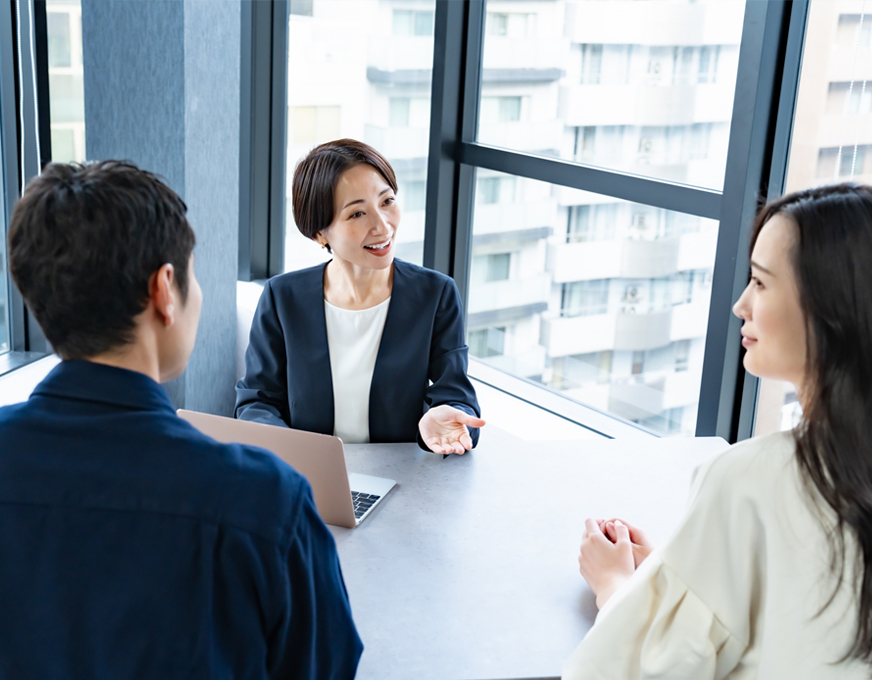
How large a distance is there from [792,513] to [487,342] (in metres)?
2.38

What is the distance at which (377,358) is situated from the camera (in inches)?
79.9

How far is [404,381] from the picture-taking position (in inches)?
80.2

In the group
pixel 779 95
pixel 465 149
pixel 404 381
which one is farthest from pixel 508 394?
pixel 779 95

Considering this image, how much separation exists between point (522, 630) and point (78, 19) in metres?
2.91

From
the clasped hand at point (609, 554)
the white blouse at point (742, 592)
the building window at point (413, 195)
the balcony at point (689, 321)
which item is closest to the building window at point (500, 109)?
the building window at point (413, 195)

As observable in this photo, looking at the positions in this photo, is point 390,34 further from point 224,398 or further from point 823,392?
point 823,392

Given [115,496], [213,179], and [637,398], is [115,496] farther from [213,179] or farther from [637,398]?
[213,179]

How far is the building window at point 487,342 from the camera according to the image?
3.27 metres

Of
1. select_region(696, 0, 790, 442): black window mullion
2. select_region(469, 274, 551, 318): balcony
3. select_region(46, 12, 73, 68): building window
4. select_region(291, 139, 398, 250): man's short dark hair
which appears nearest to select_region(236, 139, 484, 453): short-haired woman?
select_region(291, 139, 398, 250): man's short dark hair

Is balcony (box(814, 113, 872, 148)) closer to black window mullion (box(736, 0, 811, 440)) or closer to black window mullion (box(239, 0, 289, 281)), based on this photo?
black window mullion (box(736, 0, 811, 440))

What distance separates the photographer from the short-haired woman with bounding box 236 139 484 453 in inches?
79.1

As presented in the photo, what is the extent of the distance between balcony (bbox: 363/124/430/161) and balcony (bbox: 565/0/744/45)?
776 millimetres

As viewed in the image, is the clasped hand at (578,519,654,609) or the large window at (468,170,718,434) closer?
the clasped hand at (578,519,654,609)

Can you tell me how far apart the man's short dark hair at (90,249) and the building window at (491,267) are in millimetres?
2396
